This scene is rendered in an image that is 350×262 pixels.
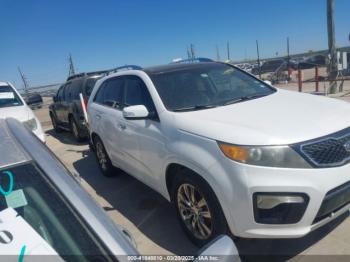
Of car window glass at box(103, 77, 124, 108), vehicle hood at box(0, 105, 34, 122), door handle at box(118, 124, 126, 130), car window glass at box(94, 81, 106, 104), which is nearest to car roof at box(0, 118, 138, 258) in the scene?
door handle at box(118, 124, 126, 130)

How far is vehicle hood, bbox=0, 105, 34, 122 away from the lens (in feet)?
20.7

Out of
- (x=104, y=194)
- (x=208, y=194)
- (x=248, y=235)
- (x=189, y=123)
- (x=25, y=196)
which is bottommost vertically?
(x=104, y=194)

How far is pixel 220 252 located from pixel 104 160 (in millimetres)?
4426

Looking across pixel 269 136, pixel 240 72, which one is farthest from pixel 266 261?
pixel 240 72

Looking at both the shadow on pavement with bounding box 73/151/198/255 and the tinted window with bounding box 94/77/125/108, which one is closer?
the shadow on pavement with bounding box 73/151/198/255

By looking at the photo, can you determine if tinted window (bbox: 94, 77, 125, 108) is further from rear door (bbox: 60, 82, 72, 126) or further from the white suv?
rear door (bbox: 60, 82, 72, 126)

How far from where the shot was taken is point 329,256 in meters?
2.76

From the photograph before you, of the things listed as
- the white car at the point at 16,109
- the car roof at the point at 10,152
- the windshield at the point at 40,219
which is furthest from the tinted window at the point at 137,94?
the white car at the point at 16,109

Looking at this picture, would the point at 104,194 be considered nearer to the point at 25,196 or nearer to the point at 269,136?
the point at 269,136

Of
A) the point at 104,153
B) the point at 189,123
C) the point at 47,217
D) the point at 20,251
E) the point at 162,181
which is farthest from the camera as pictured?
the point at 104,153


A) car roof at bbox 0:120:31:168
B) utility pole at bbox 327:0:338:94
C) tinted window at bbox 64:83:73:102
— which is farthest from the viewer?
utility pole at bbox 327:0:338:94

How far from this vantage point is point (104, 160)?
5477 millimetres

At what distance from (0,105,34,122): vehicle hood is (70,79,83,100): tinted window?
199cm

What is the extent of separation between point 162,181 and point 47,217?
221 cm
